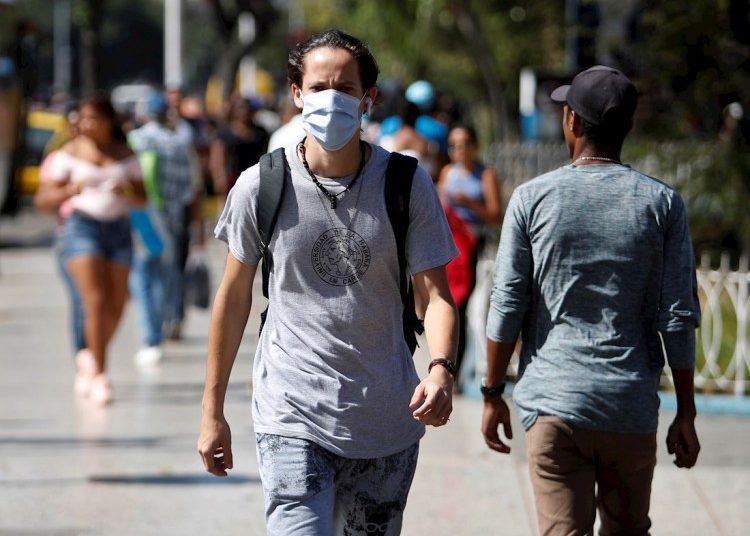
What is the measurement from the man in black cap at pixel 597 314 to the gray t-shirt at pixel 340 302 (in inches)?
14.6

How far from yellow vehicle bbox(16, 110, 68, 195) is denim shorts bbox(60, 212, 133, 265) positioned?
50.0 feet

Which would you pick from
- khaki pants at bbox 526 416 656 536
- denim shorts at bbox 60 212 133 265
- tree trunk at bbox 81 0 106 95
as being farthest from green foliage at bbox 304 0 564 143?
khaki pants at bbox 526 416 656 536

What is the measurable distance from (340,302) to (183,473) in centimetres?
361

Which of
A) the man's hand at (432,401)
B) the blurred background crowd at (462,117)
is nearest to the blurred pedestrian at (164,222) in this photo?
the blurred background crowd at (462,117)

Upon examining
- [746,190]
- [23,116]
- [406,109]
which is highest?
[406,109]

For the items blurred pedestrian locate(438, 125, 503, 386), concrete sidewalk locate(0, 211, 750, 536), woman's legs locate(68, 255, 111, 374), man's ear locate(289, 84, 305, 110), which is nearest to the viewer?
man's ear locate(289, 84, 305, 110)

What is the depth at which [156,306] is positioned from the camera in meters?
10.4

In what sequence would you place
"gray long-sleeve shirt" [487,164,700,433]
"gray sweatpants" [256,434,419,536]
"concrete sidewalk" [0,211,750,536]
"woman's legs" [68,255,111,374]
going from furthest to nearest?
"woman's legs" [68,255,111,374] → "concrete sidewalk" [0,211,750,536] → "gray long-sleeve shirt" [487,164,700,433] → "gray sweatpants" [256,434,419,536]

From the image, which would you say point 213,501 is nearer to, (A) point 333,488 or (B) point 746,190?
(A) point 333,488

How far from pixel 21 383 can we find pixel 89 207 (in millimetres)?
1595

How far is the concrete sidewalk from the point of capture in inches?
244

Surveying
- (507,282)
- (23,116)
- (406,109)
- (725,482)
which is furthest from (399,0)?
(507,282)

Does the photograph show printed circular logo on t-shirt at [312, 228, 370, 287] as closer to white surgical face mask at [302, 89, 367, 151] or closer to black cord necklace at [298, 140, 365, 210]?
black cord necklace at [298, 140, 365, 210]

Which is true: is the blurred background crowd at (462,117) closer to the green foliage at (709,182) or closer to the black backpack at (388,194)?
the green foliage at (709,182)
